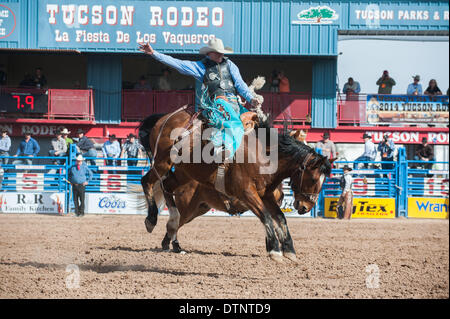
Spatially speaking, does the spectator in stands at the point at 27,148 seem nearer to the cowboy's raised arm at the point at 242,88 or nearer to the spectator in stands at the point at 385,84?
the cowboy's raised arm at the point at 242,88

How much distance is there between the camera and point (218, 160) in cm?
628

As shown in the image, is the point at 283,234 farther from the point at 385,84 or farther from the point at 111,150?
the point at 385,84

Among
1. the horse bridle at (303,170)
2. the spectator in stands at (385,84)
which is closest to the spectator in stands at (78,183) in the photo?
the horse bridle at (303,170)

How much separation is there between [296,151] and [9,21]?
Result: 13744 mm

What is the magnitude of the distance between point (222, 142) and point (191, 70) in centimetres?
91

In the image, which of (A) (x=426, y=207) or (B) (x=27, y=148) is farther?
(B) (x=27, y=148)

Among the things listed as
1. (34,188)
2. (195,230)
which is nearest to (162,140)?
(195,230)

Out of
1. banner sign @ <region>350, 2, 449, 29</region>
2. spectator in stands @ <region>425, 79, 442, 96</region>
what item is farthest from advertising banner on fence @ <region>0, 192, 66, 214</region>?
spectator in stands @ <region>425, 79, 442, 96</region>

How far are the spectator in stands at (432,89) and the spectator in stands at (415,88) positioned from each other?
278mm

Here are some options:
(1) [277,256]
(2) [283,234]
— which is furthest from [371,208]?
(1) [277,256]

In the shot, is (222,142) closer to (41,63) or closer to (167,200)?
(167,200)

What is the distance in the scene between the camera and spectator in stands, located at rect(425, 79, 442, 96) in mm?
17984

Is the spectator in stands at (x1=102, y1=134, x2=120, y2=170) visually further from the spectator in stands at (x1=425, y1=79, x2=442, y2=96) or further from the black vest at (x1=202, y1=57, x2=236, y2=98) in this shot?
the spectator in stands at (x1=425, y1=79, x2=442, y2=96)

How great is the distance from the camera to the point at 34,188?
14.5m
